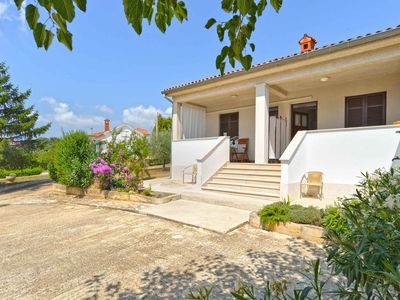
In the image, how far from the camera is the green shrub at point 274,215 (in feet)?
15.6

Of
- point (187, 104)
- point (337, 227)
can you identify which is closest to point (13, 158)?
point (187, 104)

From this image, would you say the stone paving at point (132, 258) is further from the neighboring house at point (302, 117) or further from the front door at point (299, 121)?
the front door at point (299, 121)

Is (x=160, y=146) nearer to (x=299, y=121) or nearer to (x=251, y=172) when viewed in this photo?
(x=299, y=121)

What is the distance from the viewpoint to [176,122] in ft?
36.5

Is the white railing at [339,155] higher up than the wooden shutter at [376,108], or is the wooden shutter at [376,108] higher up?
the wooden shutter at [376,108]

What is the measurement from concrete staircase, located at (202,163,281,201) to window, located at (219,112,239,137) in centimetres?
383

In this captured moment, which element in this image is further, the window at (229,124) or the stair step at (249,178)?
the window at (229,124)

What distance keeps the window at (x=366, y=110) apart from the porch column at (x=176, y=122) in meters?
6.94

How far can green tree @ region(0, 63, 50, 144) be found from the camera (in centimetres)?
2217

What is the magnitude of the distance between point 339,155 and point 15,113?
27484 mm

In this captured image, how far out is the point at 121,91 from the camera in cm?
1577

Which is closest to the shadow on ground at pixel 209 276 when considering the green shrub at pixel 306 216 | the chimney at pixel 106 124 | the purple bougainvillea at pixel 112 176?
the green shrub at pixel 306 216

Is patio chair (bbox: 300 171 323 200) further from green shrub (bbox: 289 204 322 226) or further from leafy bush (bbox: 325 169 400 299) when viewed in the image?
leafy bush (bbox: 325 169 400 299)

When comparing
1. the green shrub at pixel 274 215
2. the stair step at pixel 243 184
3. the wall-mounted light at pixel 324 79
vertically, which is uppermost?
the wall-mounted light at pixel 324 79
